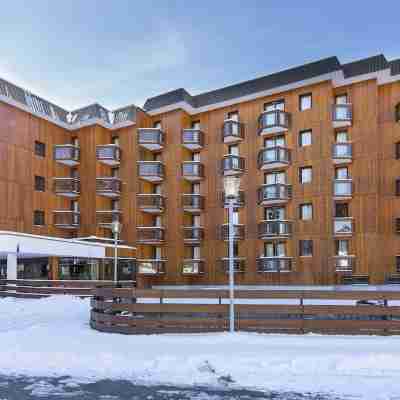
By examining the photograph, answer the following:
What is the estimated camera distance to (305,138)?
29547mm

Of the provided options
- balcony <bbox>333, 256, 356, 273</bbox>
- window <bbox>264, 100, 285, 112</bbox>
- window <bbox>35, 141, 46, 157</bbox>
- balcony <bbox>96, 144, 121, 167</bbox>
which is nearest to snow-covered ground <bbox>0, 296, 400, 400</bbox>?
balcony <bbox>333, 256, 356, 273</bbox>

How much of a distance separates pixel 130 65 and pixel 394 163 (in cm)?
2061

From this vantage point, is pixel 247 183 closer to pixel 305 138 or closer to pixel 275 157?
pixel 275 157

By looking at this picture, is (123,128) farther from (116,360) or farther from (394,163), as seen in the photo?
(116,360)

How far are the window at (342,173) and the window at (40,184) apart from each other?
23.4m

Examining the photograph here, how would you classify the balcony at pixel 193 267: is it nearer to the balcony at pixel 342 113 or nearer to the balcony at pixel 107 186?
the balcony at pixel 107 186

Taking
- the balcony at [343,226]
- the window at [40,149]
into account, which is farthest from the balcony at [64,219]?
the balcony at [343,226]

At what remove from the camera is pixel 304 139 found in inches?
1164

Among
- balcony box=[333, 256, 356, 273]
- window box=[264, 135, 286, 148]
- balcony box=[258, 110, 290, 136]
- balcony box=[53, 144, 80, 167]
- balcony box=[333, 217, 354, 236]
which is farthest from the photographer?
balcony box=[53, 144, 80, 167]

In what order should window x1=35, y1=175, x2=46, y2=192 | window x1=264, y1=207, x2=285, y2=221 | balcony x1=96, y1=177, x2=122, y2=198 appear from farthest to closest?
balcony x1=96, y1=177, x2=122, y2=198, window x1=35, y1=175, x2=46, y2=192, window x1=264, y1=207, x2=285, y2=221

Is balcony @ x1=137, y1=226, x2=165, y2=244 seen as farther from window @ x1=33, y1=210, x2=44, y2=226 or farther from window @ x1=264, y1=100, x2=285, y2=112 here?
window @ x1=264, y1=100, x2=285, y2=112

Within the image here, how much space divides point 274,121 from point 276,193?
5.23 meters

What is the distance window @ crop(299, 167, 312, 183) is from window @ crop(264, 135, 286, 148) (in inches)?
93.9

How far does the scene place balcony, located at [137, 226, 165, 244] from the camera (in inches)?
1286
